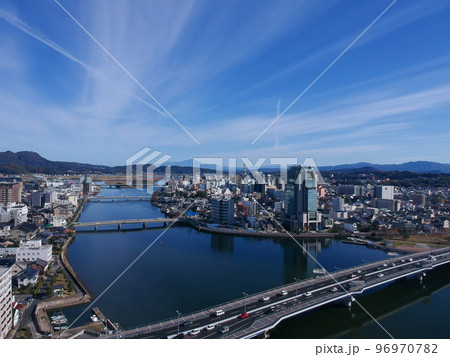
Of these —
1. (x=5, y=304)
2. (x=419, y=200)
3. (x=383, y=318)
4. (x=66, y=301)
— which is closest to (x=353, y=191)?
(x=419, y=200)

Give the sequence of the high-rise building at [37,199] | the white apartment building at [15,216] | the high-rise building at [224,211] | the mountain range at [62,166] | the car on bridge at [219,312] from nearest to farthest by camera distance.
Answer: the car on bridge at [219,312] → the white apartment building at [15,216] → the high-rise building at [224,211] → the high-rise building at [37,199] → the mountain range at [62,166]

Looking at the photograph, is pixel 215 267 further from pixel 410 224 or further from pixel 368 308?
pixel 410 224

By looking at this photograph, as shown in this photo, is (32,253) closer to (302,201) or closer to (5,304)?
(5,304)

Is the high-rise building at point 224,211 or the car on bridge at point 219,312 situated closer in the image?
the car on bridge at point 219,312

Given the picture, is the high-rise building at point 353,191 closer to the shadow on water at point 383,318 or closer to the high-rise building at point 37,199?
the shadow on water at point 383,318

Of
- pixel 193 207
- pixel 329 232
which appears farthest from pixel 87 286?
pixel 193 207

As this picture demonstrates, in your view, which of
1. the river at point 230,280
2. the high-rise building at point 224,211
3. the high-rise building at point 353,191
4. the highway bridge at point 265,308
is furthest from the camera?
the high-rise building at point 353,191

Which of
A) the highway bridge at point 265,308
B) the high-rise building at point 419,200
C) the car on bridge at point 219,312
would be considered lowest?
the highway bridge at point 265,308

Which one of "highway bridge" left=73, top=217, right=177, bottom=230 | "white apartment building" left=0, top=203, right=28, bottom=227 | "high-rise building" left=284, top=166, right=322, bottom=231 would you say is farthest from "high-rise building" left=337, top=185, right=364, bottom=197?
"white apartment building" left=0, top=203, right=28, bottom=227

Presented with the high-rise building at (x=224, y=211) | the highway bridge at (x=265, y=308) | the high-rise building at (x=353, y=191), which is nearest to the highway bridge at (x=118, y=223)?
the high-rise building at (x=224, y=211)
